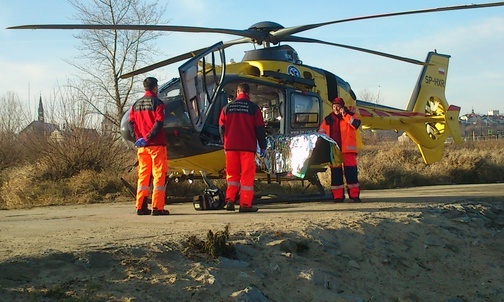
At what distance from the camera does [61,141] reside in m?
16.6

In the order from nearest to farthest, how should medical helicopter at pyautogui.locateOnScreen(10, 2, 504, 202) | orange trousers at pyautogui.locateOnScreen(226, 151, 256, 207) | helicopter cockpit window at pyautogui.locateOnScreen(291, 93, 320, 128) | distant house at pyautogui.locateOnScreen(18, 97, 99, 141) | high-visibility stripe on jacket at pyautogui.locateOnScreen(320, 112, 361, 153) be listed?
orange trousers at pyautogui.locateOnScreen(226, 151, 256, 207), medical helicopter at pyautogui.locateOnScreen(10, 2, 504, 202), high-visibility stripe on jacket at pyautogui.locateOnScreen(320, 112, 361, 153), helicopter cockpit window at pyautogui.locateOnScreen(291, 93, 320, 128), distant house at pyautogui.locateOnScreen(18, 97, 99, 141)

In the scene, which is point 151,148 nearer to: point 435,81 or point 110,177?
point 110,177

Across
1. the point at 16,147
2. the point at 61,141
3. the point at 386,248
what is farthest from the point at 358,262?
the point at 16,147

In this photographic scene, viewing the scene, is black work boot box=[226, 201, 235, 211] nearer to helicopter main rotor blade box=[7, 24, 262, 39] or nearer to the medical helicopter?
the medical helicopter

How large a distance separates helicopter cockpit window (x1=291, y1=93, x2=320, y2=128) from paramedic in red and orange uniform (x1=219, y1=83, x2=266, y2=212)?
2.49m

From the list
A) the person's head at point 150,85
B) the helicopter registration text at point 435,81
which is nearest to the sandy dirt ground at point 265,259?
the person's head at point 150,85

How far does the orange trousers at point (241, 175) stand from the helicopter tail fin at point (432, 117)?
8.71 metres

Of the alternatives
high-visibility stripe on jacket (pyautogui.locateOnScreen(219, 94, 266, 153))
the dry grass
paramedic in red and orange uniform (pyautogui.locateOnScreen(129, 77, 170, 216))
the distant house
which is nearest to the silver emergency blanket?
high-visibility stripe on jacket (pyautogui.locateOnScreen(219, 94, 266, 153))

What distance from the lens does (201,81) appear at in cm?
950

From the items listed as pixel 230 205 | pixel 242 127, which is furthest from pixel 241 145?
pixel 230 205

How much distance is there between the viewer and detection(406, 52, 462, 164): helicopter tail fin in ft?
53.2

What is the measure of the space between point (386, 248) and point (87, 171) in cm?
1109

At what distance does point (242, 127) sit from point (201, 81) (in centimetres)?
156

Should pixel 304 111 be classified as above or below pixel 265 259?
above
